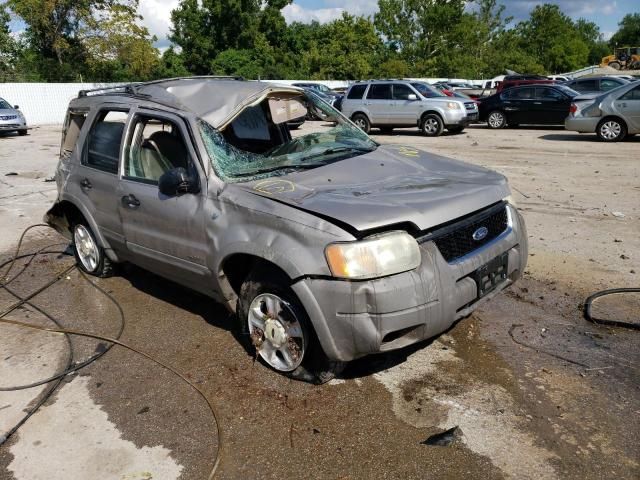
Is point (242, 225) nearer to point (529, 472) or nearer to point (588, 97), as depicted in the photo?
point (529, 472)

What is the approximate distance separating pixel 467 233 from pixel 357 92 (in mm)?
16882

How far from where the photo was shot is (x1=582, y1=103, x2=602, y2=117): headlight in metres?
14.8

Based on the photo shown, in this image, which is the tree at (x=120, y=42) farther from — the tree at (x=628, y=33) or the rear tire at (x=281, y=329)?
the tree at (x=628, y=33)

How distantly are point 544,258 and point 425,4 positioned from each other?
68064 millimetres

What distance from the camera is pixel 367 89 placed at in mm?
19359

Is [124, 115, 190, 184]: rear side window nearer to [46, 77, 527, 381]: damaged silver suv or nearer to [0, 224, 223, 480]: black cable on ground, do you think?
[46, 77, 527, 381]: damaged silver suv

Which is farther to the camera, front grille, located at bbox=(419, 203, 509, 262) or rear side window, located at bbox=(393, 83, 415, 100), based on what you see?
rear side window, located at bbox=(393, 83, 415, 100)

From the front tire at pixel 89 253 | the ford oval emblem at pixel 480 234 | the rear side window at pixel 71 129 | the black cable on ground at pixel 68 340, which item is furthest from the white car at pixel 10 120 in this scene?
the ford oval emblem at pixel 480 234

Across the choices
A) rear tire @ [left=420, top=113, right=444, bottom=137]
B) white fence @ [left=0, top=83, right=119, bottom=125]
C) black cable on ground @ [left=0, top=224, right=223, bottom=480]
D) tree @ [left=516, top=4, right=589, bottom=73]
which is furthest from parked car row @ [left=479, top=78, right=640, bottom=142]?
tree @ [left=516, top=4, right=589, bottom=73]

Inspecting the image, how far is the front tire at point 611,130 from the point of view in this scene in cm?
1469

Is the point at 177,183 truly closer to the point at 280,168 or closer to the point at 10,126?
the point at 280,168

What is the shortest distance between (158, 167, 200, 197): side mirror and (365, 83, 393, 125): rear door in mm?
15822

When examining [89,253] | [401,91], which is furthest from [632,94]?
[89,253]

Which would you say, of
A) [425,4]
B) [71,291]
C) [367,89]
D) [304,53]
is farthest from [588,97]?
[425,4]
